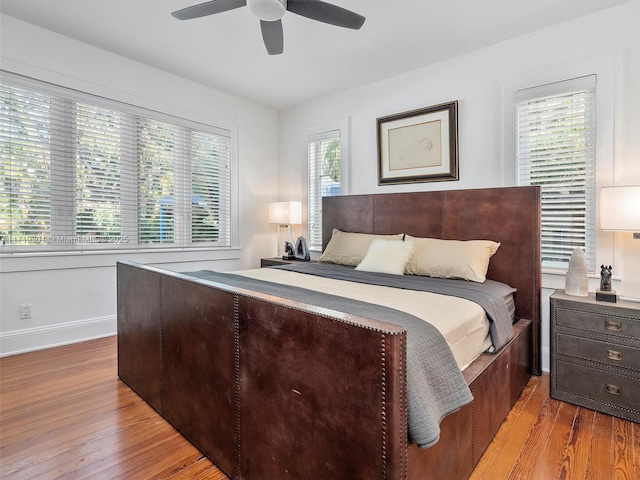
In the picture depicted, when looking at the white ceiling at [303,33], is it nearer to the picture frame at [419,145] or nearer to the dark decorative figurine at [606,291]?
the picture frame at [419,145]

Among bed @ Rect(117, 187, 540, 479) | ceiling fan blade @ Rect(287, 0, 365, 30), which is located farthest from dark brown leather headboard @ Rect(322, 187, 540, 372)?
ceiling fan blade @ Rect(287, 0, 365, 30)

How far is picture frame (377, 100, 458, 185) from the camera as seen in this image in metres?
3.30

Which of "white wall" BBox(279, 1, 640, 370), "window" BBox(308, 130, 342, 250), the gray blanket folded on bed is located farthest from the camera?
"window" BBox(308, 130, 342, 250)

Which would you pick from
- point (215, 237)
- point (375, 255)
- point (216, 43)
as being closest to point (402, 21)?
point (216, 43)

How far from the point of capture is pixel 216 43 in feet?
10.1

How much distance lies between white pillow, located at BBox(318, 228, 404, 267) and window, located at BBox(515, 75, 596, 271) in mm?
1200

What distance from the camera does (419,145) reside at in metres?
3.50

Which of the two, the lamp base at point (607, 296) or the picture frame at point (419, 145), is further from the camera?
the picture frame at point (419, 145)

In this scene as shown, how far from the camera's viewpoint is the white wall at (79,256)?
9.43ft

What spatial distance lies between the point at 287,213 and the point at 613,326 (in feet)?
10.8

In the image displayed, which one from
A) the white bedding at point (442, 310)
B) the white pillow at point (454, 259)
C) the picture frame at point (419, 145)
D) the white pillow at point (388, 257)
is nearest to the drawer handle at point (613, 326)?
the white pillow at point (454, 259)

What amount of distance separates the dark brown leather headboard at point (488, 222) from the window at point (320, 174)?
2.38 ft

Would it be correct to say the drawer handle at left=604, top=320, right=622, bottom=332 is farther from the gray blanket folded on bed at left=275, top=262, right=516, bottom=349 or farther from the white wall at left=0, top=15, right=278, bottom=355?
the white wall at left=0, top=15, right=278, bottom=355

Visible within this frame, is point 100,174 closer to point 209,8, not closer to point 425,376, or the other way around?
point 209,8
